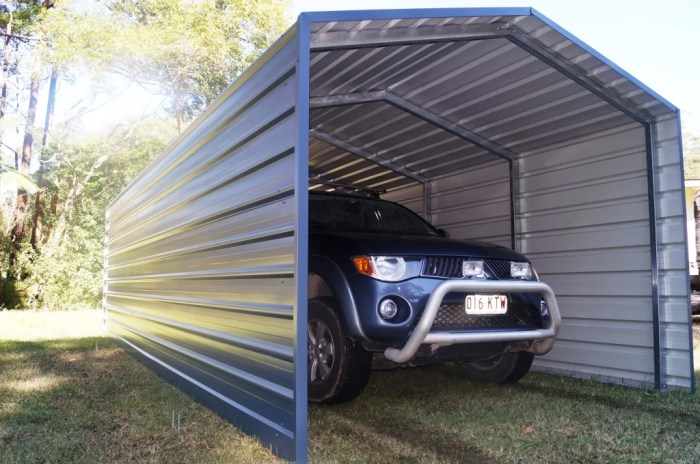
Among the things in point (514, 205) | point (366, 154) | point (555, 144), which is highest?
point (366, 154)

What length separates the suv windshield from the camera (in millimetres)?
4941

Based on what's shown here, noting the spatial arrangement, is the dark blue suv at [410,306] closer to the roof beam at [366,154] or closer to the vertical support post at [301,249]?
the vertical support post at [301,249]

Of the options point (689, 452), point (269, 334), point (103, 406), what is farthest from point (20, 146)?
point (689, 452)

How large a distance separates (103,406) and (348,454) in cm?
215

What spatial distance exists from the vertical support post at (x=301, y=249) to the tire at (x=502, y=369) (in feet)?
8.25

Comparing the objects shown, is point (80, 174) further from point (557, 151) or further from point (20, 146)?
point (557, 151)

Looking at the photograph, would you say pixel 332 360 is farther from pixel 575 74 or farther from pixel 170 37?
pixel 170 37

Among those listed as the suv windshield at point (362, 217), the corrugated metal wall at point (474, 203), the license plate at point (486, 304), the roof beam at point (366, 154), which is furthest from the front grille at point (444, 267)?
the roof beam at point (366, 154)

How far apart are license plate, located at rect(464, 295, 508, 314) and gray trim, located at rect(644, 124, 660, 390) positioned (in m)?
1.93

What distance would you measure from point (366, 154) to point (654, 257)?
3521mm

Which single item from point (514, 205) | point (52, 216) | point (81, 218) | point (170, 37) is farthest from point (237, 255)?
point (52, 216)

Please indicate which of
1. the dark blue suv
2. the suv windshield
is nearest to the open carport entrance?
the suv windshield

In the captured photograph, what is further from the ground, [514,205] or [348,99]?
[348,99]

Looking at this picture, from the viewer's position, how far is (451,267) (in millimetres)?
4078
